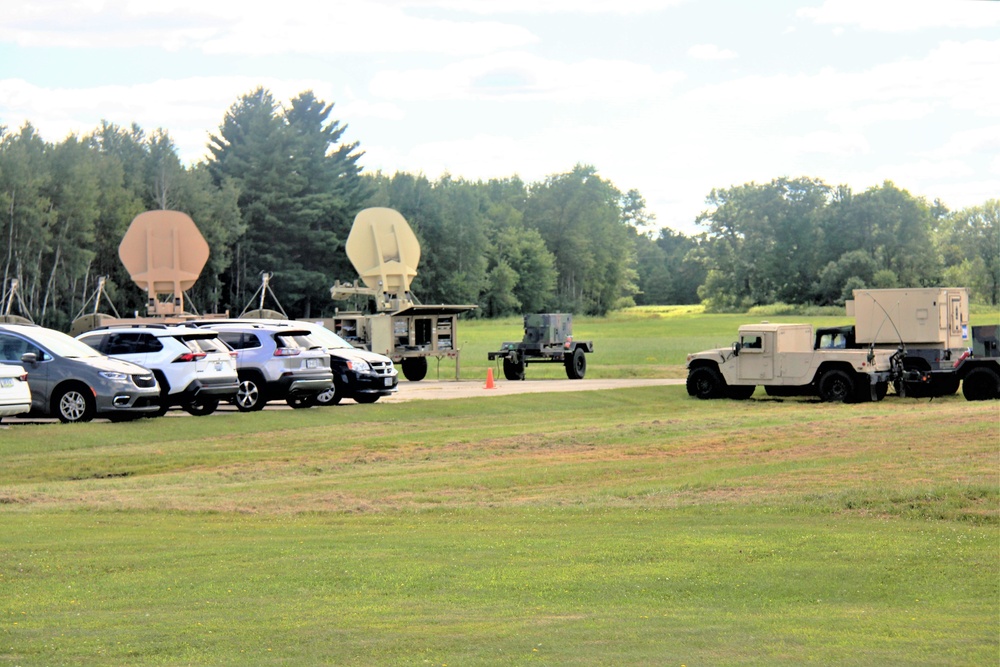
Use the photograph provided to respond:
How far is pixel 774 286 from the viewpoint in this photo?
424ft

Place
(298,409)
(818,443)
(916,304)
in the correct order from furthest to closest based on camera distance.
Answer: (916,304), (298,409), (818,443)

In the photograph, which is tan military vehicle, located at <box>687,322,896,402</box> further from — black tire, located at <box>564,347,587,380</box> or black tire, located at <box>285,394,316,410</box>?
black tire, located at <box>285,394,316,410</box>

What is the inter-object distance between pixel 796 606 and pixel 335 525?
6.14 metres

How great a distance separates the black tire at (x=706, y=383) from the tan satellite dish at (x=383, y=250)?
11591 mm

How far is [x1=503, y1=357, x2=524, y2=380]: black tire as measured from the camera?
4391 centimetres

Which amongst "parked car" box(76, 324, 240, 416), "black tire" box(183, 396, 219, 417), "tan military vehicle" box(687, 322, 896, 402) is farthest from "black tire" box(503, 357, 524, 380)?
"parked car" box(76, 324, 240, 416)

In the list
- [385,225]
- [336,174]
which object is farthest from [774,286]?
[385,225]

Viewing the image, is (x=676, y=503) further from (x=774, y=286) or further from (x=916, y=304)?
(x=774, y=286)

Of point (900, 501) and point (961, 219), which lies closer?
point (900, 501)

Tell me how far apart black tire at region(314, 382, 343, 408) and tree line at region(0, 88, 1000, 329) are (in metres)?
16.5

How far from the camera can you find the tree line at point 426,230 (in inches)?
2928

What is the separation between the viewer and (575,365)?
4509 cm

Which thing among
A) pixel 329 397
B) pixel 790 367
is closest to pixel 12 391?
pixel 329 397

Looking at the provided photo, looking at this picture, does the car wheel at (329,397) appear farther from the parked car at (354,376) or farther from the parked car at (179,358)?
the parked car at (179,358)
